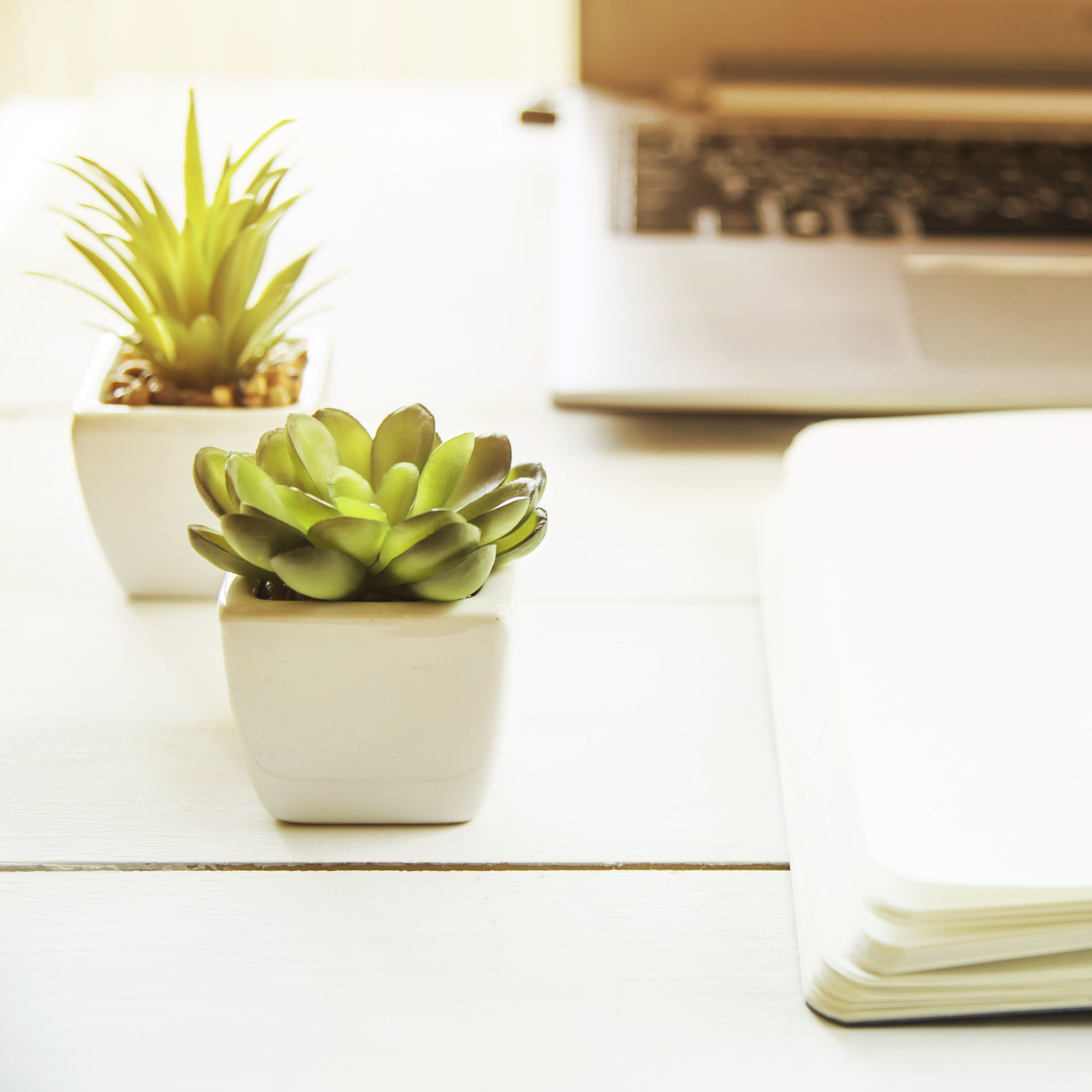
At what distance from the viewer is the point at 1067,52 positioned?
0.83 meters

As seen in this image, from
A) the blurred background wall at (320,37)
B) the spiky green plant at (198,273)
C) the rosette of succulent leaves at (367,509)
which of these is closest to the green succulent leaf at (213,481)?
the rosette of succulent leaves at (367,509)

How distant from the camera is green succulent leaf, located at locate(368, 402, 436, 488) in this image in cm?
36

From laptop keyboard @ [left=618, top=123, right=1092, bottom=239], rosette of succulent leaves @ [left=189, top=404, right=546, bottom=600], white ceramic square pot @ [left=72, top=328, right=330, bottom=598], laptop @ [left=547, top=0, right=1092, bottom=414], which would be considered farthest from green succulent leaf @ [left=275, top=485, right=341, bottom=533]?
laptop keyboard @ [left=618, top=123, right=1092, bottom=239]

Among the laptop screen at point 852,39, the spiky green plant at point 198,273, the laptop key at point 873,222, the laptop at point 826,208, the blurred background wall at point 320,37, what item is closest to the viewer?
the spiky green plant at point 198,273

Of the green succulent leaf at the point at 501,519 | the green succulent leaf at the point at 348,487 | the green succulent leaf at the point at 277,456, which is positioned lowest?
the green succulent leaf at the point at 501,519

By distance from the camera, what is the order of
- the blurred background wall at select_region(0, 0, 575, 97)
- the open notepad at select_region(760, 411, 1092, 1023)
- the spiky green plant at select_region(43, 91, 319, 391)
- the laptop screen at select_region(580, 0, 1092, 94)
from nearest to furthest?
the open notepad at select_region(760, 411, 1092, 1023) < the spiky green plant at select_region(43, 91, 319, 391) < the laptop screen at select_region(580, 0, 1092, 94) < the blurred background wall at select_region(0, 0, 575, 97)

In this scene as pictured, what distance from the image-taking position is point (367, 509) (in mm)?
337

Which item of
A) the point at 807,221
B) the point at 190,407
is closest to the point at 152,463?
the point at 190,407

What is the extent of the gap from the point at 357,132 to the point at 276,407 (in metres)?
0.58

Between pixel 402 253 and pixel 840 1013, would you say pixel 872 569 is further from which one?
pixel 402 253

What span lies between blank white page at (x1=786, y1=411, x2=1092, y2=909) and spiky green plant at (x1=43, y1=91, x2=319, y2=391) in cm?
24

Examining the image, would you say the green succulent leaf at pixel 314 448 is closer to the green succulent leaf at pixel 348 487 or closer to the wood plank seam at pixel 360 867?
the green succulent leaf at pixel 348 487

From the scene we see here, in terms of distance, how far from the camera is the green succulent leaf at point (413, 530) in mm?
315

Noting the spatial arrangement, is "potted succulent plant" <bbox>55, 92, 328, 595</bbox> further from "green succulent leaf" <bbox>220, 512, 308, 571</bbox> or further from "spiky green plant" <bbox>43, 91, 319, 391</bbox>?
"green succulent leaf" <bbox>220, 512, 308, 571</bbox>
